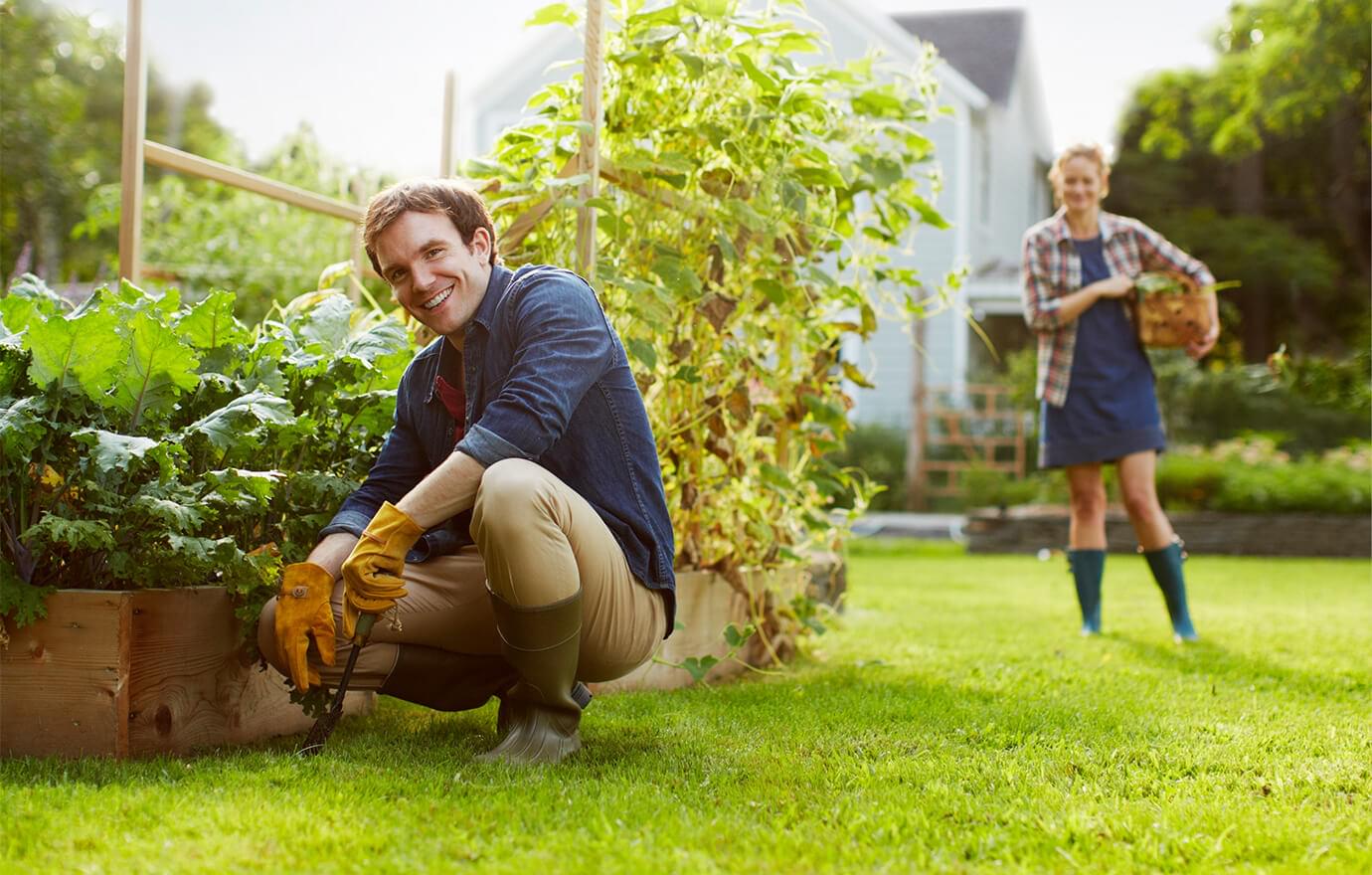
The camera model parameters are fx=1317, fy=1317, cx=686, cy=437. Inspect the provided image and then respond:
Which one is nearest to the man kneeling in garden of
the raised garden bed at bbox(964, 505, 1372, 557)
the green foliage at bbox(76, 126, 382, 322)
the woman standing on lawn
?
the woman standing on lawn

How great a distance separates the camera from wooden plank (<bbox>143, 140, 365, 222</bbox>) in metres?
2.93

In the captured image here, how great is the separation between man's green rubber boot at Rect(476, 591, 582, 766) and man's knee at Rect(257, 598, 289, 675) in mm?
364

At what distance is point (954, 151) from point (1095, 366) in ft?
28.9

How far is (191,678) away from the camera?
87.8 inches

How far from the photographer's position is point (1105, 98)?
18469 millimetres

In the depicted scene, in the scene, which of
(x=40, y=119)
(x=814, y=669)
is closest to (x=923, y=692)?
(x=814, y=669)

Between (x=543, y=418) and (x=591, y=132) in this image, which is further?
(x=591, y=132)

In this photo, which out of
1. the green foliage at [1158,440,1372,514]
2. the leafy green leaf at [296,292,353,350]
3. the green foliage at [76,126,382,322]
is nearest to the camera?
the leafy green leaf at [296,292,353,350]

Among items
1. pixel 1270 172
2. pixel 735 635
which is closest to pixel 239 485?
pixel 735 635

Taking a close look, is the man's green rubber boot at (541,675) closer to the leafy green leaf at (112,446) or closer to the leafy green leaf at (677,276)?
the leafy green leaf at (112,446)

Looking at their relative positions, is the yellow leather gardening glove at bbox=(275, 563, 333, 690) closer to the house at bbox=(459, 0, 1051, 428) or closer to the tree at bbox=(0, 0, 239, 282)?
the tree at bbox=(0, 0, 239, 282)

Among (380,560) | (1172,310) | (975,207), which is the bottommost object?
(380,560)

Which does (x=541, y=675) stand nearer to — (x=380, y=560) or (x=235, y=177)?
(x=380, y=560)

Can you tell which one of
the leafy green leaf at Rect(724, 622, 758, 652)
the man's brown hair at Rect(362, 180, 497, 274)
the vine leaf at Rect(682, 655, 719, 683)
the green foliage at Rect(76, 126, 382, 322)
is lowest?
the vine leaf at Rect(682, 655, 719, 683)
